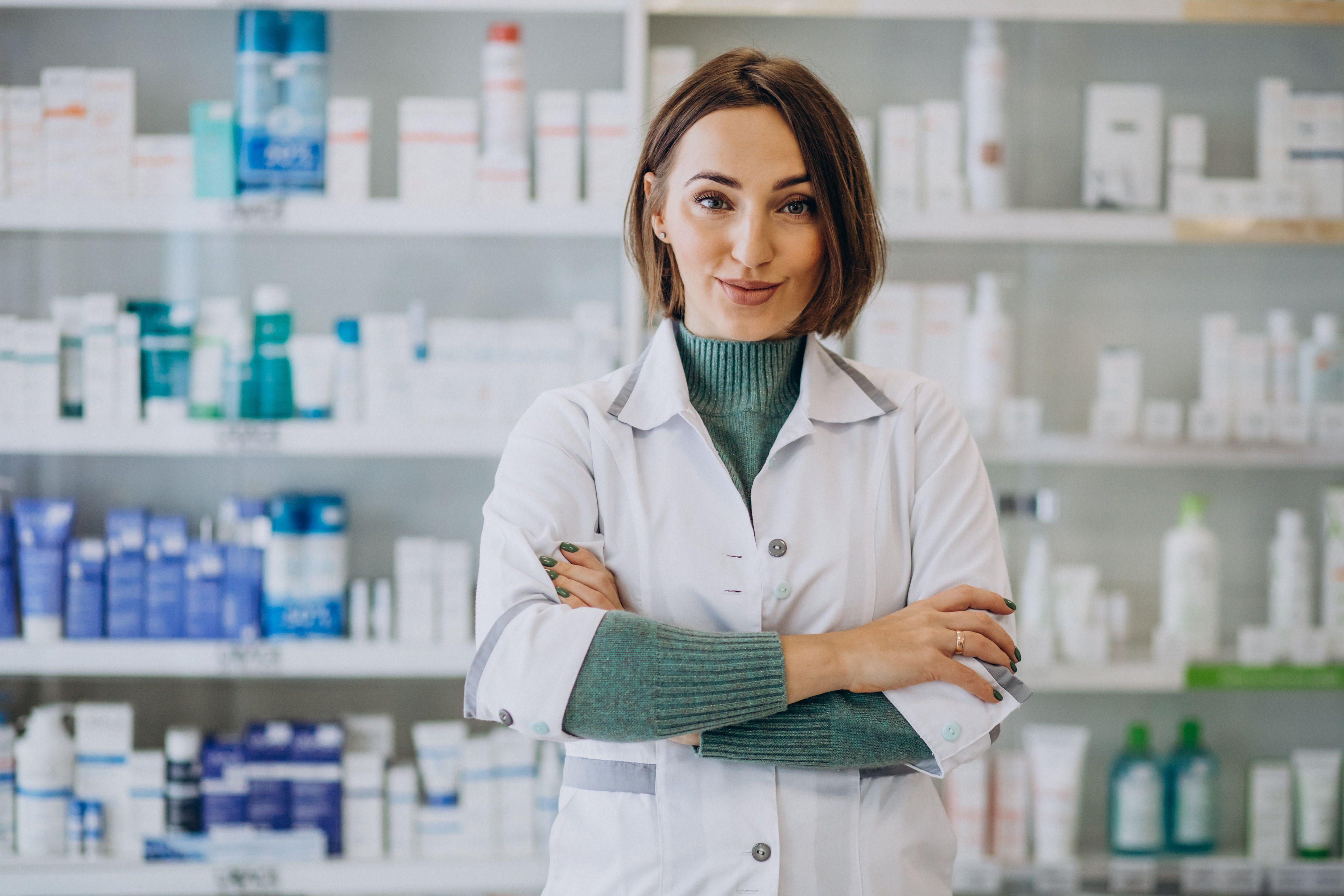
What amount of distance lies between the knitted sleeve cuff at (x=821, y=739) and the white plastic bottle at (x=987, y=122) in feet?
4.49

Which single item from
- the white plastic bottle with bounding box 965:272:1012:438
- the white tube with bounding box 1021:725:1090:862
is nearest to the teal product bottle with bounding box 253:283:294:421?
the white plastic bottle with bounding box 965:272:1012:438

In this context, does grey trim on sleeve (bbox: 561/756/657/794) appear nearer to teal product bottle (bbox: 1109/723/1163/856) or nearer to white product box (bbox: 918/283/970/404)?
white product box (bbox: 918/283/970/404)

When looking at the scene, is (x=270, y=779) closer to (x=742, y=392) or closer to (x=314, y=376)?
(x=314, y=376)

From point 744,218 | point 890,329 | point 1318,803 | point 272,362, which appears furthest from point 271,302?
point 1318,803

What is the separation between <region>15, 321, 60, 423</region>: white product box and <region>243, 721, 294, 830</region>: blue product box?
2.44 ft

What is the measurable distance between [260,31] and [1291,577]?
232cm

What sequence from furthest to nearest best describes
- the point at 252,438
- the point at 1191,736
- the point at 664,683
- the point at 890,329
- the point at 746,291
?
the point at 1191,736 < the point at 890,329 < the point at 252,438 < the point at 746,291 < the point at 664,683

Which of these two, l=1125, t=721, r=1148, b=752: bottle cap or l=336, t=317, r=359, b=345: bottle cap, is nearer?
l=336, t=317, r=359, b=345: bottle cap

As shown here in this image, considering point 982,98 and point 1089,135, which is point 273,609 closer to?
point 982,98

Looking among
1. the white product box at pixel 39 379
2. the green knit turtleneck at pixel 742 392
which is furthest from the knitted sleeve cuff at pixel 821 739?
the white product box at pixel 39 379

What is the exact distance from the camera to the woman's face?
99 cm

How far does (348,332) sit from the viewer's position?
197 centimetres

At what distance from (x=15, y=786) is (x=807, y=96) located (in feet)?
6.53

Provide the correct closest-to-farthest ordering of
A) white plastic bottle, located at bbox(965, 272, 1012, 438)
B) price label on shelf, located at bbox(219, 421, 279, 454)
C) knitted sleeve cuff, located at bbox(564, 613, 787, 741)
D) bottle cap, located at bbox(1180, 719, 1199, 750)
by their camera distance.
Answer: knitted sleeve cuff, located at bbox(564, 613, 787, 741)
price label on shelf, located at bbox(219, 421, 279, 454)
white plastic bottle, located at bbox(965, 272, 1012, 438)
bottle cap, located at bbox(1180, 719, 1199, 750)
